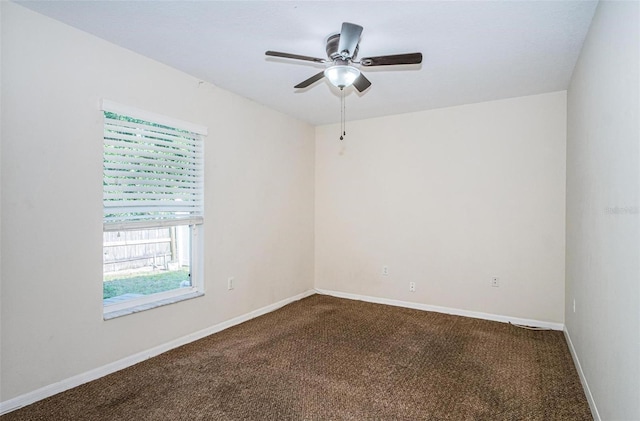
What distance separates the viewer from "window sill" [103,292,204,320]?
270cm

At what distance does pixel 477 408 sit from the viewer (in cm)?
221

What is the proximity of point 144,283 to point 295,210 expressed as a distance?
2164mm

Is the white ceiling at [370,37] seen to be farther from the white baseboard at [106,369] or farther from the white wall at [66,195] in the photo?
the white baseboard at [106,369]

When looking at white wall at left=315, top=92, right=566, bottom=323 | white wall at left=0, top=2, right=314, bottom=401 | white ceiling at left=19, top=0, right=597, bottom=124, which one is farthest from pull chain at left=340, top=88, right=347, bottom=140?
white wall at left=0, top=2, right=314, bottom=401

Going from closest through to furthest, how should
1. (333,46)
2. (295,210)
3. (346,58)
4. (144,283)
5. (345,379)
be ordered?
(346,58) → (333,46) → (345,379) → (144,283) → (295,210)

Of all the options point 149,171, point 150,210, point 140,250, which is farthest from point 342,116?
point 140,250

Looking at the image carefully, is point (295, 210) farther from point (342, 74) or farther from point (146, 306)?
point (342, 74)

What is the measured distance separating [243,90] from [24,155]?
2008 mm

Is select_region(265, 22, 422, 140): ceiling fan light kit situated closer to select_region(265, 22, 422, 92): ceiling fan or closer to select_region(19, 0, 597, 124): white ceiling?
select_region(265, 22, 422, 92): ceiling fan

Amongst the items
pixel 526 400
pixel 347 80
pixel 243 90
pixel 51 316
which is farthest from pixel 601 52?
pixel 51 316

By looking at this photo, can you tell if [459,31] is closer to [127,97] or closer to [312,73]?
[312,73]

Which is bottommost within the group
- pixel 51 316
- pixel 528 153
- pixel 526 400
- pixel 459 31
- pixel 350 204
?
pixel 526 400

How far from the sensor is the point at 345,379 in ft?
8.45

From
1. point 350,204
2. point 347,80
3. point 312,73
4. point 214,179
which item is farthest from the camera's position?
point 350,204
